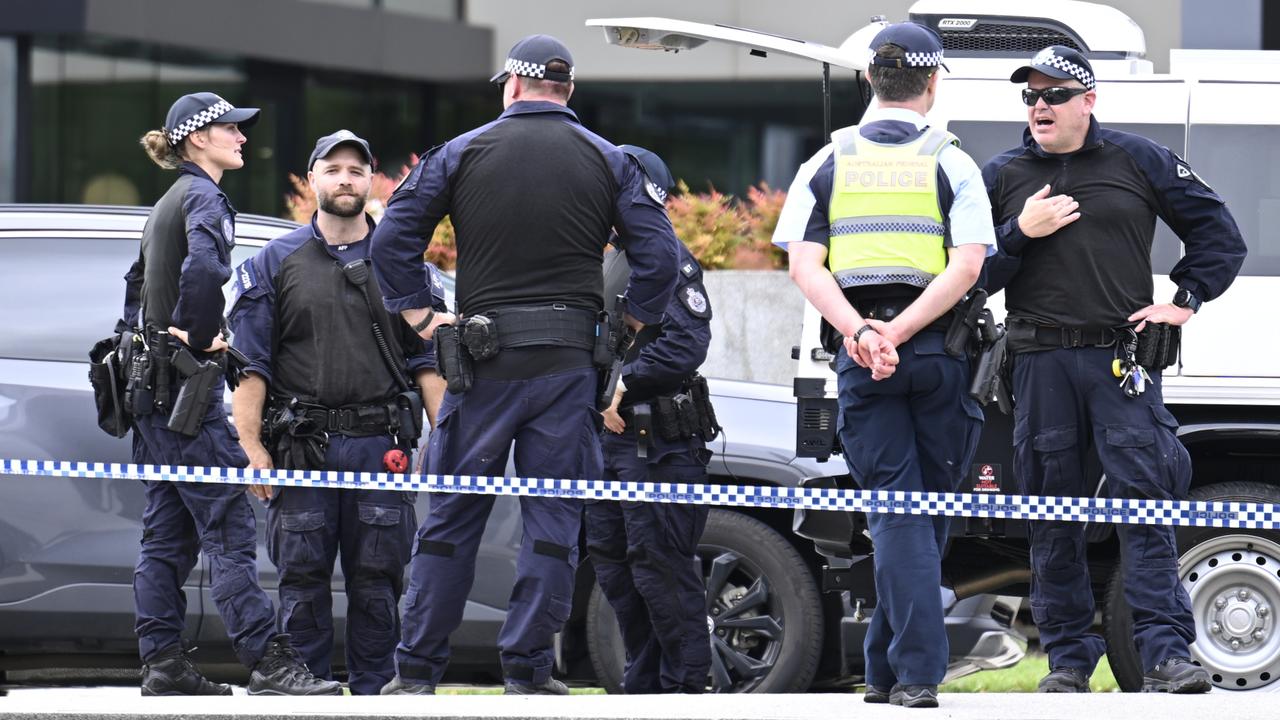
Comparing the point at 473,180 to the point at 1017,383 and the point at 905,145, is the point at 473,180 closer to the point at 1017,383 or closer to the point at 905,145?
the point at 905,145

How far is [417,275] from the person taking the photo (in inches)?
215

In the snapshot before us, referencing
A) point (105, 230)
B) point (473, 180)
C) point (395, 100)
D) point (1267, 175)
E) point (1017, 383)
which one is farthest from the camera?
point (395, 100)

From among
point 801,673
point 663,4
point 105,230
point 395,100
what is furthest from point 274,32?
point 801,673

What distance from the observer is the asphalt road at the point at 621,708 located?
15.7 feet

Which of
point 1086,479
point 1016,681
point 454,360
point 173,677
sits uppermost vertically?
point 454,360

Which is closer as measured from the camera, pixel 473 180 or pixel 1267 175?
pixel 473 180

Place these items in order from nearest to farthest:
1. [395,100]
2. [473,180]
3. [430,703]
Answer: [430,703] → [473,180] → [395,100]

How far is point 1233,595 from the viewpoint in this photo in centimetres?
643

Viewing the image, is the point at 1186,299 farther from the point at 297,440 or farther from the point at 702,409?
the point at 297,440

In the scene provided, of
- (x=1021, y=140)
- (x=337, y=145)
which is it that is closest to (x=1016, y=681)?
(x=1021, y=140)

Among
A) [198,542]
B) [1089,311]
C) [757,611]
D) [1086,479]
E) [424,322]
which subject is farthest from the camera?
[757,611]

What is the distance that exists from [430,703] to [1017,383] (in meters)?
2.13

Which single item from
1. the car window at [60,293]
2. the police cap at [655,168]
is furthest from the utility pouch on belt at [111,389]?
the police cap at [655,168]

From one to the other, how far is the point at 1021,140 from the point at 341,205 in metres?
2.30
